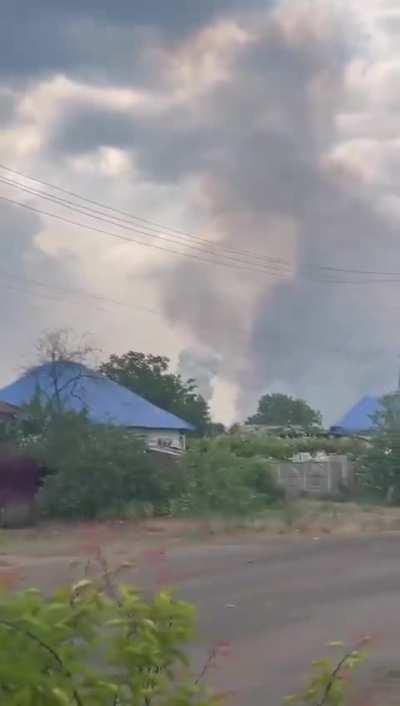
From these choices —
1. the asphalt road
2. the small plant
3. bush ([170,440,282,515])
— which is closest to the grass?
bush ([170,440,282,515])

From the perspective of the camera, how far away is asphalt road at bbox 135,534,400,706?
10.1 m

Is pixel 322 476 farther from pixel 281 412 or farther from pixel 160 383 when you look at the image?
pixel 281 412

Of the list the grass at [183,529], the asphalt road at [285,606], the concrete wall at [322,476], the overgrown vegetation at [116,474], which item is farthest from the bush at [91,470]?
the concrete wall at [322,476]

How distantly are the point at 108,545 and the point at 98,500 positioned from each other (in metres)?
8.47

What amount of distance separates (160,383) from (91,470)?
1852 inches

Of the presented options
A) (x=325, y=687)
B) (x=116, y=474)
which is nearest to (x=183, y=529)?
(x=116, y=474)

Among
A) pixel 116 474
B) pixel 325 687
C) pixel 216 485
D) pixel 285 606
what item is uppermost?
pixel 116 474

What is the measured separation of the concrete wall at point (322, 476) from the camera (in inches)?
1620

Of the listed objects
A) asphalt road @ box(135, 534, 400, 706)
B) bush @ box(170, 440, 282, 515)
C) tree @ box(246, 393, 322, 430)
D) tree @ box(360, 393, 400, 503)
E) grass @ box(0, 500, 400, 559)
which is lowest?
asphalt road @ box(135, 534, 400, 706)

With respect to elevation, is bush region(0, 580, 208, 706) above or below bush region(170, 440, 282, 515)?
below

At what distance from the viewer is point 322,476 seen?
42.0 m

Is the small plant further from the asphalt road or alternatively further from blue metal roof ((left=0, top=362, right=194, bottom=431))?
blue metal roof ((left=0, top=362, right=194, bottom=431))

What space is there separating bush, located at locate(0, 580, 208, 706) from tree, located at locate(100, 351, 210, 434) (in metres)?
73.3

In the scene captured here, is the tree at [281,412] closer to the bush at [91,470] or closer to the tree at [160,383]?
the tree at [160,383]
